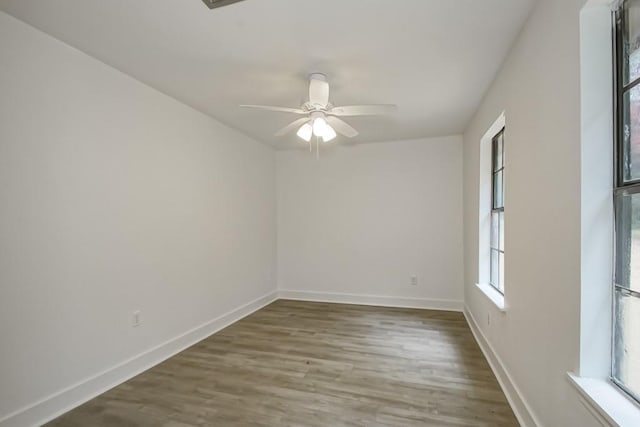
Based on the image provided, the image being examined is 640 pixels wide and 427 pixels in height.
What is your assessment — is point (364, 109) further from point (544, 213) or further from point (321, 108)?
point (544, 213)

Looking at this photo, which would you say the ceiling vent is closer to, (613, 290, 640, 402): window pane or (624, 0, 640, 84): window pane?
(624, 0, 640, 84): window pane

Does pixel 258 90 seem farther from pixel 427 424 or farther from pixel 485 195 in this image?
pixel 427 424

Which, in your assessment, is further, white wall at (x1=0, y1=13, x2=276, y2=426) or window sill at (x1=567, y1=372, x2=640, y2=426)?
white wall at (x1=0, y1=13, x2=276, y2=426)

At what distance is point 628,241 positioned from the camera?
45.0 inches

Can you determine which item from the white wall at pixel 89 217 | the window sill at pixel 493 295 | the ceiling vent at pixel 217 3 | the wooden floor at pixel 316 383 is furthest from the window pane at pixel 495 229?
the white wall at pixel 89 217

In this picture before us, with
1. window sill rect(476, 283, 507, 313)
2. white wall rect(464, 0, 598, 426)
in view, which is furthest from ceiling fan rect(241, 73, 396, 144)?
window sill rect(476, 283, 507, 313)

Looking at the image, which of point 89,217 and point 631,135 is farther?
point 89,217

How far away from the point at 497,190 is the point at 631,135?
72.9 inches

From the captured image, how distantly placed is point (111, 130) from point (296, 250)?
3129mm

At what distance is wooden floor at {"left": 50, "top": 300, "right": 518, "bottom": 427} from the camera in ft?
6.37

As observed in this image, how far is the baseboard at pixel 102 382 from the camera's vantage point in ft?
5.99

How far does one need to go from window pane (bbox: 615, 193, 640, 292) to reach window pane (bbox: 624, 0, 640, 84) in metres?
0.46

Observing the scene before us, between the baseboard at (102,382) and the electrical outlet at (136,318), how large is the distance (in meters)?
0.28

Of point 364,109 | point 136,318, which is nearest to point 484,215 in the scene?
point 364,109
